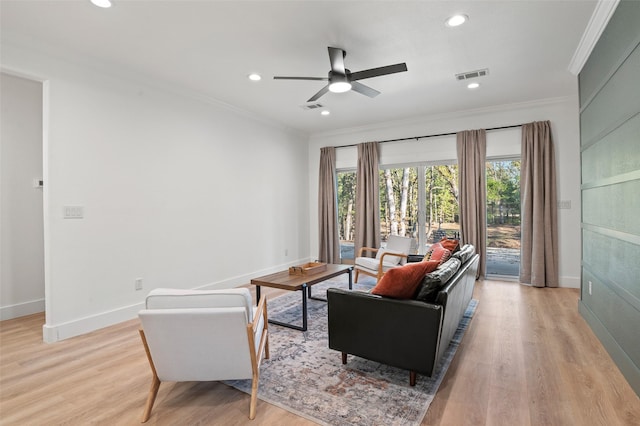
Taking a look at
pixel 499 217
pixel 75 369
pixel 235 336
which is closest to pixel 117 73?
pixel 75 369

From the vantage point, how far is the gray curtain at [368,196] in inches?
244

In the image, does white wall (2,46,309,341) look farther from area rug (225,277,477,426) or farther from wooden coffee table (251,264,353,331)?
area rug (225,277,477,426)

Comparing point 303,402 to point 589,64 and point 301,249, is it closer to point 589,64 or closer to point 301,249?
point 589,64

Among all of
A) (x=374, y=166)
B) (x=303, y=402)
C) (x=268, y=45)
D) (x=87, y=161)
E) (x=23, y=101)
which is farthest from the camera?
(x=374, y=166)

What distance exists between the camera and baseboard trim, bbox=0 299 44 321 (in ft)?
12.5

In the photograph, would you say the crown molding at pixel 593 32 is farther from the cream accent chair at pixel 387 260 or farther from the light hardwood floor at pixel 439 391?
the cream accent chair at pixel 387 260

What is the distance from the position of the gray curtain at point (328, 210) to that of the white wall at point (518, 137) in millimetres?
828

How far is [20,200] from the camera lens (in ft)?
13.1

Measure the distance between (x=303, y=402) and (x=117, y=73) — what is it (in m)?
3.82

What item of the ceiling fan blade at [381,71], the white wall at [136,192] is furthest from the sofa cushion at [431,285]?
the white wall at [136,192]

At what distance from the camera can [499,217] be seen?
536 centimetres

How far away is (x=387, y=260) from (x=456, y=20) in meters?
3.43

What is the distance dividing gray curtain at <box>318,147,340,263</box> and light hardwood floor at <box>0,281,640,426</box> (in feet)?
11.9

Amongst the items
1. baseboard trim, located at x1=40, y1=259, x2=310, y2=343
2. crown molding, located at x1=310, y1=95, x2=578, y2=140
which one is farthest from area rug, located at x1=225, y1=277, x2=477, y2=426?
crown molding, located at x1=310, y1=95, x2=578, y2=140
